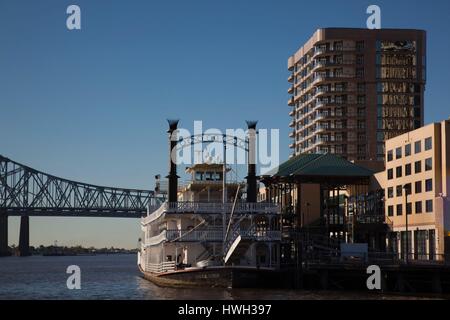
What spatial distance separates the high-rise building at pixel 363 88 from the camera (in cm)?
18675

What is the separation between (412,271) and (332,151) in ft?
386

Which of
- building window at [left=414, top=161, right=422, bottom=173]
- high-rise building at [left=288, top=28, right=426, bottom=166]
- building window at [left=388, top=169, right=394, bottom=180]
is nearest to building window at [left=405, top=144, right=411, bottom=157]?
building window at [left=414, top=161, right=422, bottom=173]

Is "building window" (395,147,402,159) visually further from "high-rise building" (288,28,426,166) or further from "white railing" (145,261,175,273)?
"high-rise building" (288,28,426,166)

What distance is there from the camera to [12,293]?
76812mm

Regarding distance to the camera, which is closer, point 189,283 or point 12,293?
point 189,283

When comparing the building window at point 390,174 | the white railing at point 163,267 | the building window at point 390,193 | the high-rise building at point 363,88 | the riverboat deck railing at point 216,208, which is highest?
the high-rise building at point 363,88

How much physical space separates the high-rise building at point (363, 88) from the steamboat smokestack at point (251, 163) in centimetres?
10905

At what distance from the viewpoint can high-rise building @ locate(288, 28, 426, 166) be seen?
187 meters

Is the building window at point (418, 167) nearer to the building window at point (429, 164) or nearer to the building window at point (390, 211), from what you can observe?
the building window at point (429, 164)

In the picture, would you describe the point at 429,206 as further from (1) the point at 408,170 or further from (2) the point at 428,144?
(1) the point at 408,170

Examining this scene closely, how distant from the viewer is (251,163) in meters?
78.2

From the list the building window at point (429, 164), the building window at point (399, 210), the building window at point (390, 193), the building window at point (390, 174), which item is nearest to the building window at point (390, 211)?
the building window at point (390, 193)
